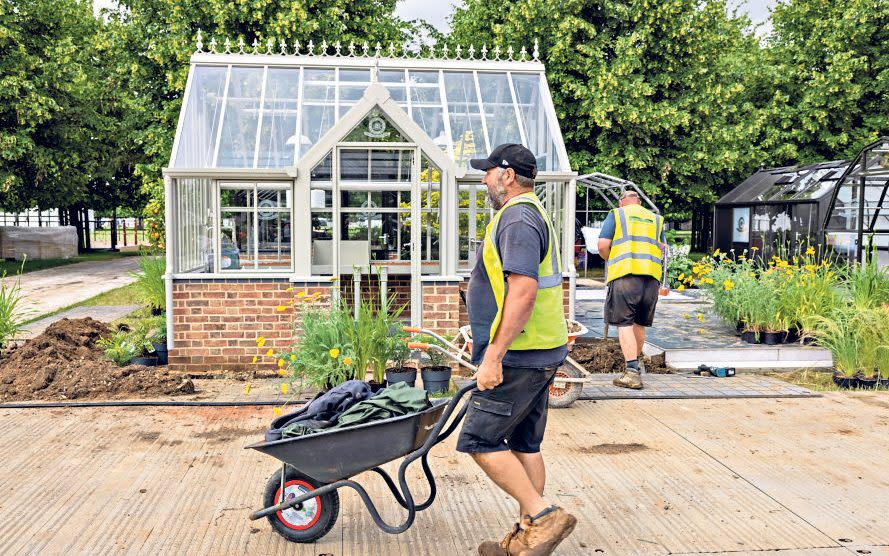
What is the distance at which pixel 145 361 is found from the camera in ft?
28.3

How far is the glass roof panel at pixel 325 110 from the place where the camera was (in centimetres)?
978

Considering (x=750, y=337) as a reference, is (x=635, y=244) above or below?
above

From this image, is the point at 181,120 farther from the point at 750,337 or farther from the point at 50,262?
the point at 50,262

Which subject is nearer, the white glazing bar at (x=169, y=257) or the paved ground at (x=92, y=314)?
the white glazing bar at (x=169, y=257)

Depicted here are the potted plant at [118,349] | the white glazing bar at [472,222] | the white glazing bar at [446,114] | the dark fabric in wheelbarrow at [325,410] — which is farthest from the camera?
the white glazing bar at [472,222]

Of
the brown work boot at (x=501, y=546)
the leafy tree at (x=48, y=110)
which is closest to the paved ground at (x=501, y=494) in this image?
the brown work boot at (x=501, y=546)

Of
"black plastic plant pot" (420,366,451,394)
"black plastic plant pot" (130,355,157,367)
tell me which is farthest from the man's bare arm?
"black plastic plant pot" (130,355,157,367)

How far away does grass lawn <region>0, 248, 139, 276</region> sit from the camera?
2392 centimetres

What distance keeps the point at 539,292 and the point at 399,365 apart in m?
3.89

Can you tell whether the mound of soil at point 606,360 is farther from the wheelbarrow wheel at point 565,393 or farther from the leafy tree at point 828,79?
the leafy tree at point 828,79

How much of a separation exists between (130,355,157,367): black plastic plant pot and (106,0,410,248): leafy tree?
12.6m

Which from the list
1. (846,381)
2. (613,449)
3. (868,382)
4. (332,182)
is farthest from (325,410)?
(868,382)

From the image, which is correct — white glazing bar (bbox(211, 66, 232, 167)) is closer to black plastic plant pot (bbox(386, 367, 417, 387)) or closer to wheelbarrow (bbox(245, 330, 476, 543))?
black plastic plant pot (bbox(386, 367, 417, 387))

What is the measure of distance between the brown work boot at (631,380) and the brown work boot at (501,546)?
4.22 metres
